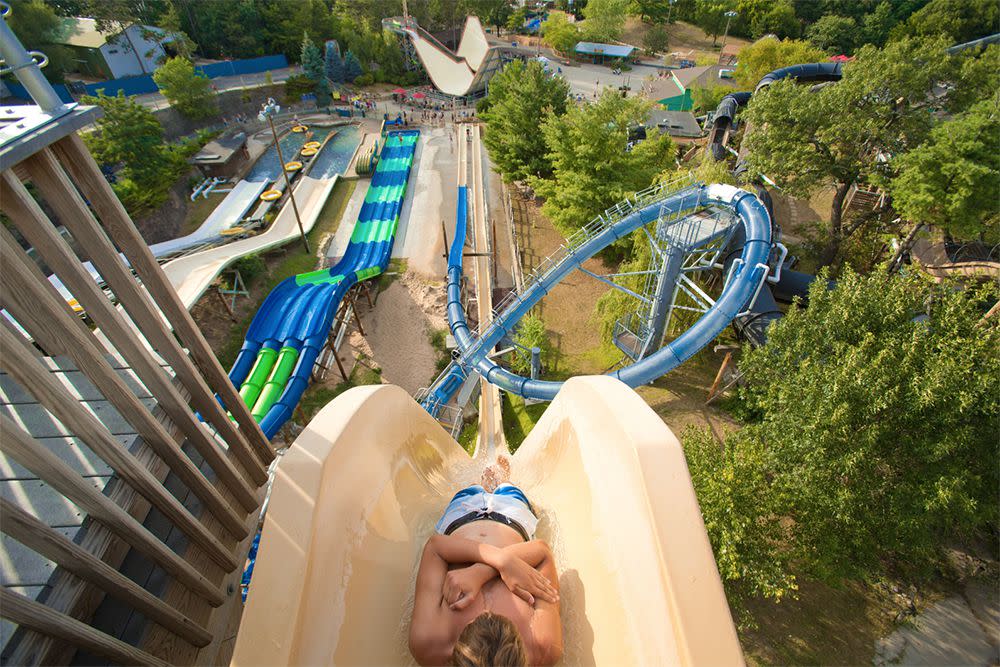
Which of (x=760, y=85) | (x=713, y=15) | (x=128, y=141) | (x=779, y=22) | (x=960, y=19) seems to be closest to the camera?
(x=128, y=141)

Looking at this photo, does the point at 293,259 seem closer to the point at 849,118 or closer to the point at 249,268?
the point at 249,268

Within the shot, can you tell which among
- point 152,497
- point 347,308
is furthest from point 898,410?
point 347,308

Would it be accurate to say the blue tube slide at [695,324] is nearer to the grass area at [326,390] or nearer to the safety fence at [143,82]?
the grass area at [326,390]

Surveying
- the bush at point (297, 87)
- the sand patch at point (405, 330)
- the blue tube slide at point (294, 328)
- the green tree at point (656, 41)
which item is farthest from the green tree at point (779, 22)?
the sand patch at point (405, 330)

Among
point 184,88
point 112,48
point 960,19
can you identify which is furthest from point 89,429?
point 960,19

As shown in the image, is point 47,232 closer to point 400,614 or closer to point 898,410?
point 400,614

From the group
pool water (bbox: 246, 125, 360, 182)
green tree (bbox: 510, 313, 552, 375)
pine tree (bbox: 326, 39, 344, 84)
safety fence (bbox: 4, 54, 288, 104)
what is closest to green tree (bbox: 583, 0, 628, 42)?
pine tree (bbox: 326, 39, 344, 84)

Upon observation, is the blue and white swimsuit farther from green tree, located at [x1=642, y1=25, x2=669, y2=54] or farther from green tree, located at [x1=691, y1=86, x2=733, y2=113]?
green tree, located at [x1=642, y1=25, x2=669, y2=54]

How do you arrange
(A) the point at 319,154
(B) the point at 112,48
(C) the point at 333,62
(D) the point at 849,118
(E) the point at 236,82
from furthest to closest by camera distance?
(C) the point at 333,62 → (E) the point at 236,82 → (B) the point at 112,48 → (A) the point at 319,154 → (D) the point at 849,118
